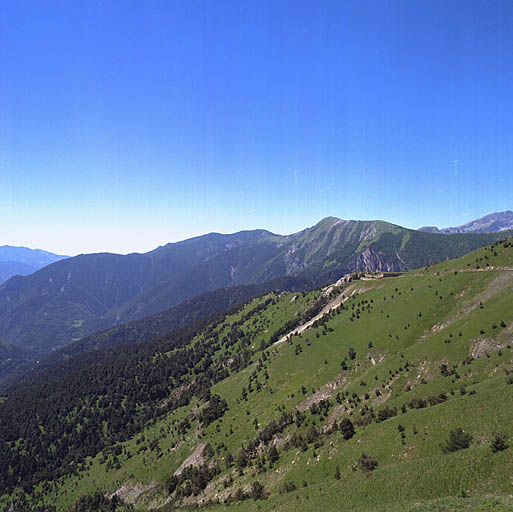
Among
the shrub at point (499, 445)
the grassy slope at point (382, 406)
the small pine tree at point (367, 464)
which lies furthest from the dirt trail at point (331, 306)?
the shrub at point (499, 445)

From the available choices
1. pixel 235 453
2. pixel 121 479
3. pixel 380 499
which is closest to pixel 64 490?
pixel 121 479

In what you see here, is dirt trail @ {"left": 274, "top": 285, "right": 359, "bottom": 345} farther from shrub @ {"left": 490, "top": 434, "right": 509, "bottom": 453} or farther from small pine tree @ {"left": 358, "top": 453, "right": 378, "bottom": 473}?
shrub @ {"left": 490, "top": 434, "right": 509, "bottom": 453}

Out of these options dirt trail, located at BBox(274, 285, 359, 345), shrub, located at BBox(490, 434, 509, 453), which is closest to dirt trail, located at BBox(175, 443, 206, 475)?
dirt trail, located at BBox(274, 285, 359, 345)

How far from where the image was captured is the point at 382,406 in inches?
2137

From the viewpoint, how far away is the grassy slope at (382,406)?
29406 mm

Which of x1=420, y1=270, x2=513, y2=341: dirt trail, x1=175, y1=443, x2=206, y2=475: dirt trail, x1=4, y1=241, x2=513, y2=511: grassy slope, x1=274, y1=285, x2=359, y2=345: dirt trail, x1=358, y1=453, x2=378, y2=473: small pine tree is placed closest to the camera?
x1=4, y1=241, x2=513, y2=511: grassy slope

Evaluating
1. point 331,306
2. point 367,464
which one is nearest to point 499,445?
point 367,464

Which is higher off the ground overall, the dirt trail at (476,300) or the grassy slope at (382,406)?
the dirt trail at (476,300)

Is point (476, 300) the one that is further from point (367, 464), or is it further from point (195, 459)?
point (195, 459)

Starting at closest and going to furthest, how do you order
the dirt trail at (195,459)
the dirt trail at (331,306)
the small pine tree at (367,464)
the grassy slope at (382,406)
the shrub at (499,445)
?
the shrub at (499,445) < the grassy slope at (382,406) < the small pine tree at (367,464) < the dirt trail at (195,459) < the dirt trail at (331,306)

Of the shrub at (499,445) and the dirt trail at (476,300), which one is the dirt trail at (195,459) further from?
the shrub at (499,445)

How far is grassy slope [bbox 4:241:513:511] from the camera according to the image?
29.4 meters

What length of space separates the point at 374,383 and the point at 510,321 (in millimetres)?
30023

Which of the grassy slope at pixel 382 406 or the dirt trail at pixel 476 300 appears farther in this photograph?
the dirt trail at pixel 476 300
